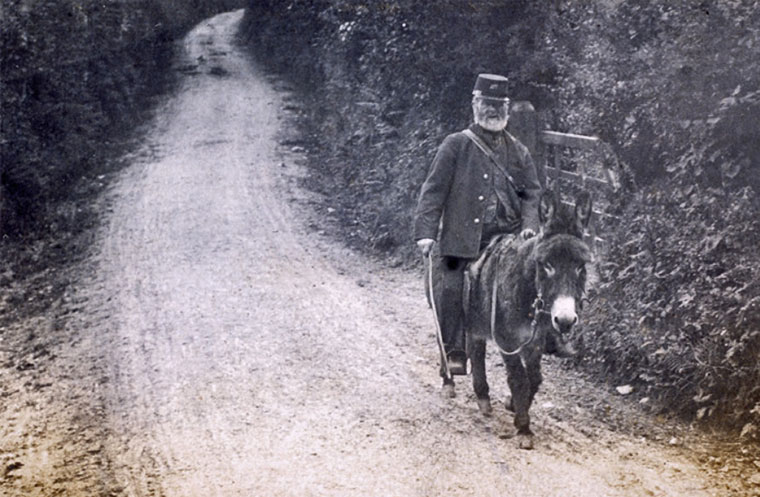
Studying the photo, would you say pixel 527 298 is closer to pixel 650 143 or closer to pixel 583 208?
pixel 583 208

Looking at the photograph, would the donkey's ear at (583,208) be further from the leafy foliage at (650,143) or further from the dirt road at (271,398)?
the dirt road at (271,398)

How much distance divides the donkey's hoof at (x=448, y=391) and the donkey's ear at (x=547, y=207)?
7.13 feet

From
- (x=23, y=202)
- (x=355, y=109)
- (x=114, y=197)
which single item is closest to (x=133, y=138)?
(x=114, y=197)

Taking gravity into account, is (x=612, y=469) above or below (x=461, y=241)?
below

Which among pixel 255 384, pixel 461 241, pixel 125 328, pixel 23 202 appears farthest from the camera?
pixel 23 202

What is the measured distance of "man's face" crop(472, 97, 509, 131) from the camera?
630cm

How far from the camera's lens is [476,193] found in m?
6.45

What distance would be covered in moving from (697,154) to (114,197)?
418 inches

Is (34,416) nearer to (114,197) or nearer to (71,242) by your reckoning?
(71,242)

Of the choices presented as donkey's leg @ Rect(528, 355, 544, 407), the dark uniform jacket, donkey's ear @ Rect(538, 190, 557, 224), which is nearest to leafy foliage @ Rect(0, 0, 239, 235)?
the dark uniform jacket

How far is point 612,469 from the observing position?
5445 millimetres

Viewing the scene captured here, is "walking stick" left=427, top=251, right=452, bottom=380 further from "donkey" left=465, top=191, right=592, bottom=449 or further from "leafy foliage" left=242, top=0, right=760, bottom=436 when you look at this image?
"leafy foliage" left=242, top=0, right=760, bottom=436

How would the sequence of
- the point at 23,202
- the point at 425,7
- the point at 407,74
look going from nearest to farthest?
the point at 23,202, the point at 425,7, the point at 407,74

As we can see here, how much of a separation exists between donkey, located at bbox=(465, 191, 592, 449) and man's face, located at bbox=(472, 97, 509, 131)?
966 millimetres
